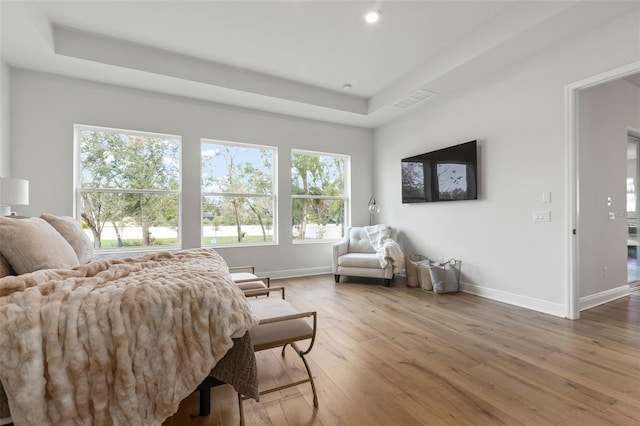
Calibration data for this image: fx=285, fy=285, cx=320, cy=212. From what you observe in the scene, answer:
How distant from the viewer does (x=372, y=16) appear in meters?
2.73

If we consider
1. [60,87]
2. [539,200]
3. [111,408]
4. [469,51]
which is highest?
[469,51]

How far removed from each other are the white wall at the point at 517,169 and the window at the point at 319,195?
5.05 ft

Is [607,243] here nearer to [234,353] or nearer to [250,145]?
[234,353]

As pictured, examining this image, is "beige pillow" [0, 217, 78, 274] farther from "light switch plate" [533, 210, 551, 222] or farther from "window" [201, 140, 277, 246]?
"light switch plate" [533, 210, 551, 222]

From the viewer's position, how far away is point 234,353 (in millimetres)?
1347

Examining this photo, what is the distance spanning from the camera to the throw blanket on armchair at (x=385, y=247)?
4.17 meters

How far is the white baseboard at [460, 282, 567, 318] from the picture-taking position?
289 cm

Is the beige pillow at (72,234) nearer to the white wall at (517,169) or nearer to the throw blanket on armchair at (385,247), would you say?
the throw blanket on armchair at (385,247)

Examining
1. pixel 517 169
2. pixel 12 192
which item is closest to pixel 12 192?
pixel 12 192

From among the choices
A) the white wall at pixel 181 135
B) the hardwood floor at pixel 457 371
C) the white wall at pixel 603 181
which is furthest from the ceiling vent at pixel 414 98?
the hardwood floor at pixel 457 371

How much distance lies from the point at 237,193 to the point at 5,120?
8.61 feet

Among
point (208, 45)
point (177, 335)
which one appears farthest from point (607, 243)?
point (208, 45)

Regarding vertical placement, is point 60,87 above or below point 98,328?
above

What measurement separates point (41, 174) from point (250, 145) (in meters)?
2.54
